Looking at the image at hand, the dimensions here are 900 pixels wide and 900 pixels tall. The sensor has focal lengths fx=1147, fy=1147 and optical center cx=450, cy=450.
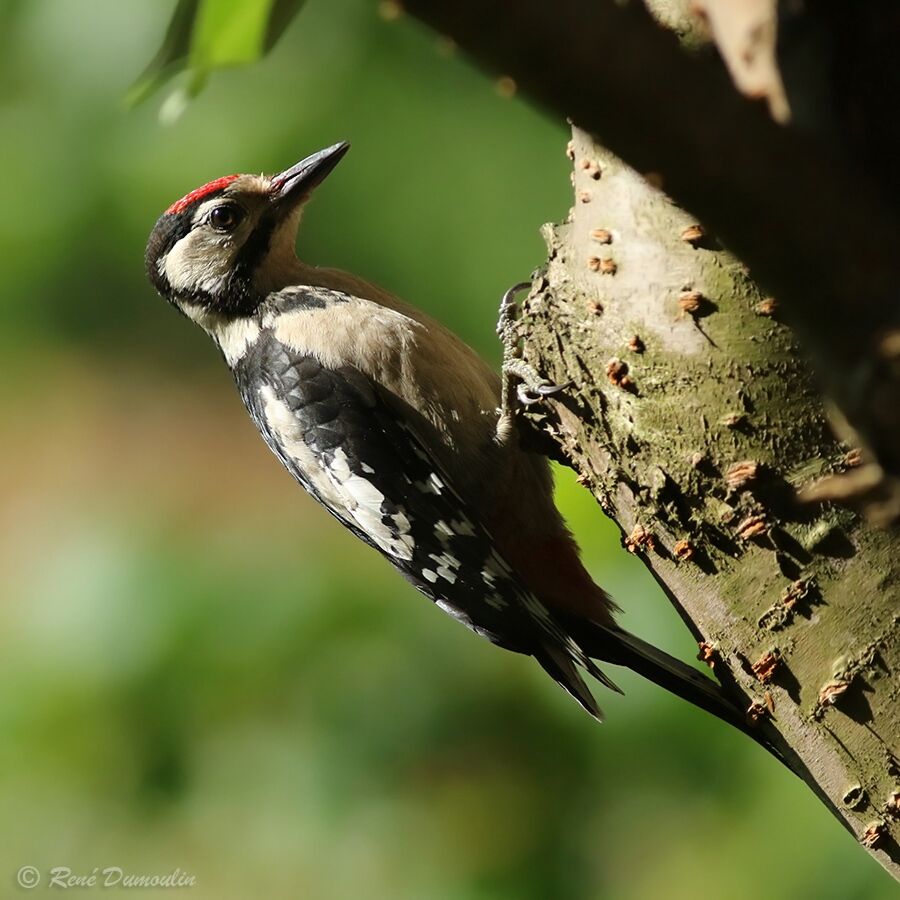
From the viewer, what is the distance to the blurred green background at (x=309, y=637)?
2785mm

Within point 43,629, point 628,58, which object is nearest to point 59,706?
point 43,629

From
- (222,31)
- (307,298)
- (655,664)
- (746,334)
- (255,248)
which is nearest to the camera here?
(222,31)

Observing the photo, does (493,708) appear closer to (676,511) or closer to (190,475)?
(676,511)

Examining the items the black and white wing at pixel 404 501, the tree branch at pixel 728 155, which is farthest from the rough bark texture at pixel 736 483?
the black and white wing at pixel 404 501

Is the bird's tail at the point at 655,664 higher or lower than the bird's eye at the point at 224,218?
lower

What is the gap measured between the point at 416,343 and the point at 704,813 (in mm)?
1337

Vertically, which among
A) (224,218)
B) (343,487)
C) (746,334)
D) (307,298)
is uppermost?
(224,218)

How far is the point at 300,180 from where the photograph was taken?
9.62 feet

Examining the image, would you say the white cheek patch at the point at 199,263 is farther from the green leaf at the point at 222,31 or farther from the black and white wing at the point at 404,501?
the green leaf at the point at 222,31

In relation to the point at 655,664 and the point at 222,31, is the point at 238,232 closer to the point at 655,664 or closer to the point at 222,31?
the point at 655,664

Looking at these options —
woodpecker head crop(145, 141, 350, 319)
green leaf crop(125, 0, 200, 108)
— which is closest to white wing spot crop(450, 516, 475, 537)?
woodpecker head crop(145, 141, 350, 319)

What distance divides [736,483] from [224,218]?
1877 millimetres

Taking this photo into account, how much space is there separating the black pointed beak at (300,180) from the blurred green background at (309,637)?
68 cm

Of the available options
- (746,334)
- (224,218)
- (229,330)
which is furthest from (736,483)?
(224,218)
